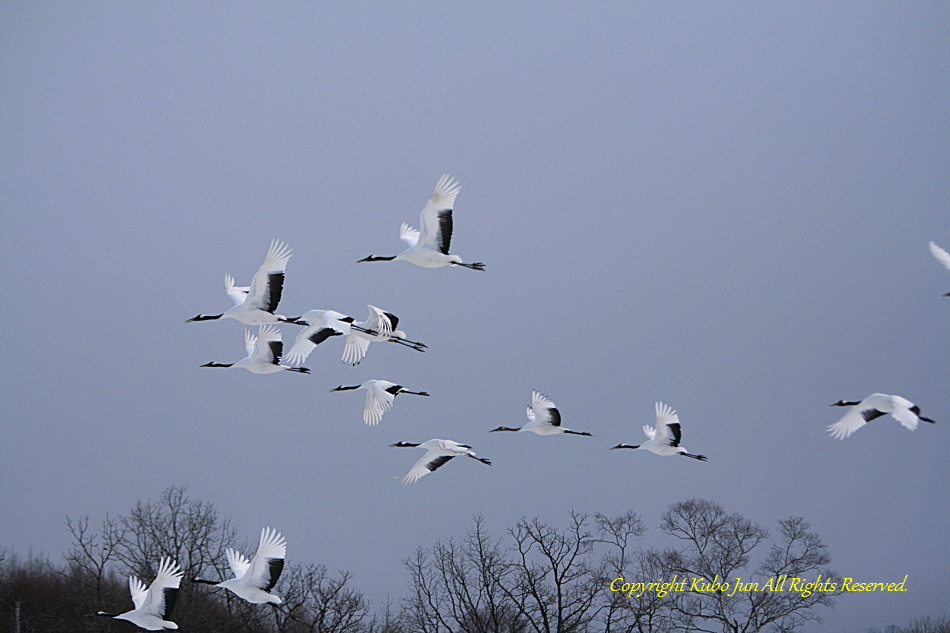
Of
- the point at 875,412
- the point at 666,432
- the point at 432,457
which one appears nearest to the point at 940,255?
the point at 875,412

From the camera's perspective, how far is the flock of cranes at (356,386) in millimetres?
18094

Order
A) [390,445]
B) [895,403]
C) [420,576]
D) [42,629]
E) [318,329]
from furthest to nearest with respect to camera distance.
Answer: [42,629] < [420,576] < [390,445] < [318,329] < [895,403]

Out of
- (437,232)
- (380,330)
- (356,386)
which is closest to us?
(437,232)

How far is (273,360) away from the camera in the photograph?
851 inches

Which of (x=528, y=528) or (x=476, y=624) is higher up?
(x=528, y=528)

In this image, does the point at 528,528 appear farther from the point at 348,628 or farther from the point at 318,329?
the point at 318,329

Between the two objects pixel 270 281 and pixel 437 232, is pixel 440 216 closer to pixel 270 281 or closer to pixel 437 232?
pixel 437 232

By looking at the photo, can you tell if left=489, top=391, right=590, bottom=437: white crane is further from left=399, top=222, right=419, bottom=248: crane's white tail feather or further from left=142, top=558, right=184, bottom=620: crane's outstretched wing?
left=142, top=558, right=184, bottom=620: crane's outstretched wing

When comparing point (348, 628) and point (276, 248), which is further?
point (348, 628)

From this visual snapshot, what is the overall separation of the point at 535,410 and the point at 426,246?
5.14 m

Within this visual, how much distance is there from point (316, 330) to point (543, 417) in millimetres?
4922

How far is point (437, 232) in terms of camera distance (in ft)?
59.6

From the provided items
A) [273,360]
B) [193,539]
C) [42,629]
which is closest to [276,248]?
[273,360]

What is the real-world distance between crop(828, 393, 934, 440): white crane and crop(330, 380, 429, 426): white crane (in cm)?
839
